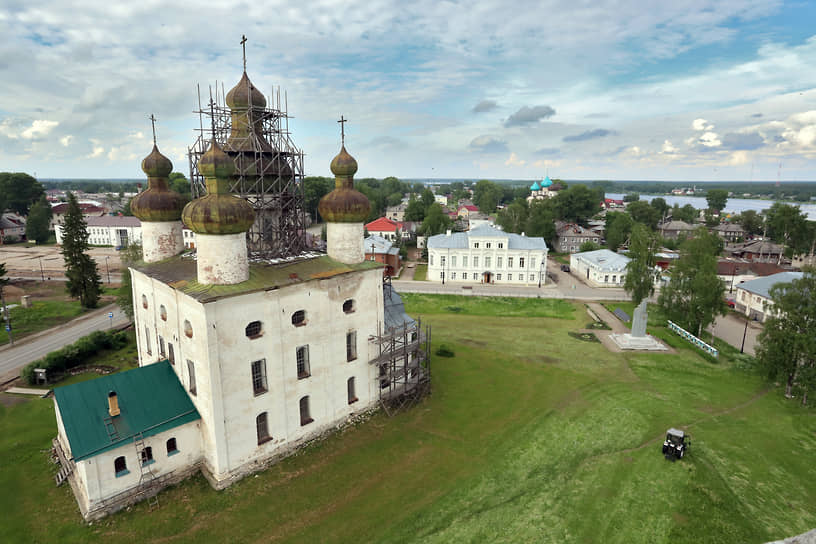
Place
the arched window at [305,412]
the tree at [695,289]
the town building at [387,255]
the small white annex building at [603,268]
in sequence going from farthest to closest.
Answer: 1. the town building at [387,255]
2. the small white annex building at [603,268]
3. the tree at [695,289]
4. the arched window at [305,412]

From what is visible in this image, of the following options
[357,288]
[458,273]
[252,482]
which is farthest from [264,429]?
Answer: [458,273]

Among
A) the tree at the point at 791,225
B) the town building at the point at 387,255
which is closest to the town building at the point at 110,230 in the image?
the town building at the point at 387,255

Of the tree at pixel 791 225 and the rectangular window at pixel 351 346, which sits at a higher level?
the tree at pixel 791 225

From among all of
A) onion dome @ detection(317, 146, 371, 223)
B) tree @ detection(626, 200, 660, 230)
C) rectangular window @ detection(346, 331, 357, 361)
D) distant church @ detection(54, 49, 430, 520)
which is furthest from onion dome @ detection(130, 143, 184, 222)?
tree @ detection(626, 200, 660, 230)

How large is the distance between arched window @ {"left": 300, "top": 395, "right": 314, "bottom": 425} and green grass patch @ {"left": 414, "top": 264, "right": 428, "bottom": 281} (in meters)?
38.8

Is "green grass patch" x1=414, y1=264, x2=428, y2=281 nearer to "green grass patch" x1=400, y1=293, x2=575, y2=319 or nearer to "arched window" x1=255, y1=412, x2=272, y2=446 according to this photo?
"green grass patch" x1=400, y1=293, x2=575, y2=319

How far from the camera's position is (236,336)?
18188mm

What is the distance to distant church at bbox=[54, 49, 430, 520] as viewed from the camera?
17.5m

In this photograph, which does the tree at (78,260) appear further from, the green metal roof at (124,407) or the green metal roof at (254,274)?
the green metal roof at (124,407)

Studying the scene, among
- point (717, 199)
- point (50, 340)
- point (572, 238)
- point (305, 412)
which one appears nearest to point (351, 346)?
point (305, 412)

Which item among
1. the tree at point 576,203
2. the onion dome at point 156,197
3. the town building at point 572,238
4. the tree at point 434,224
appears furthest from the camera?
the tree at point 576,203

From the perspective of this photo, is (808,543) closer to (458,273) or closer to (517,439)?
(517,439)

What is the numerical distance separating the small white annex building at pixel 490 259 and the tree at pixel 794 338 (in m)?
31.2

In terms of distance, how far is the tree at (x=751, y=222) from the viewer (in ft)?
288
